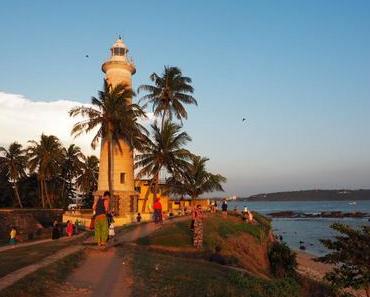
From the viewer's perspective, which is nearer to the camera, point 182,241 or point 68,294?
point 68,294

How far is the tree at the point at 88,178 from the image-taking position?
67.2 metres

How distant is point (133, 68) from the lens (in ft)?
131

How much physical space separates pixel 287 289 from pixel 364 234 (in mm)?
4870

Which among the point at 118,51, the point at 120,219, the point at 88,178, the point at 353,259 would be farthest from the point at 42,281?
the point at 88,178

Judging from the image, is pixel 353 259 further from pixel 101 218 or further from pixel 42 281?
pixel 42 281

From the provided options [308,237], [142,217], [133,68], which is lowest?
[308,237]

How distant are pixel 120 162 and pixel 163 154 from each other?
396 cm

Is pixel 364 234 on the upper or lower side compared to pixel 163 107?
lower

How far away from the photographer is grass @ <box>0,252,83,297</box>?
9.08m

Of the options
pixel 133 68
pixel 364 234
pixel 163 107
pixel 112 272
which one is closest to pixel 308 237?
pixel 163 107

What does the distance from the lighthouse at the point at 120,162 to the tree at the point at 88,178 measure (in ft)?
98.1

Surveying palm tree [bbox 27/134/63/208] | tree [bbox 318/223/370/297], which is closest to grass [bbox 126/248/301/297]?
tree [bbox 318/223/370/297]

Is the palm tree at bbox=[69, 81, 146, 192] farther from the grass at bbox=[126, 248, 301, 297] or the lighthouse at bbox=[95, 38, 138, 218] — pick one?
the grass at bbox=[126, 248, 301, 297]

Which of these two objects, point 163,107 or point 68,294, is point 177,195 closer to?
point 163,107
